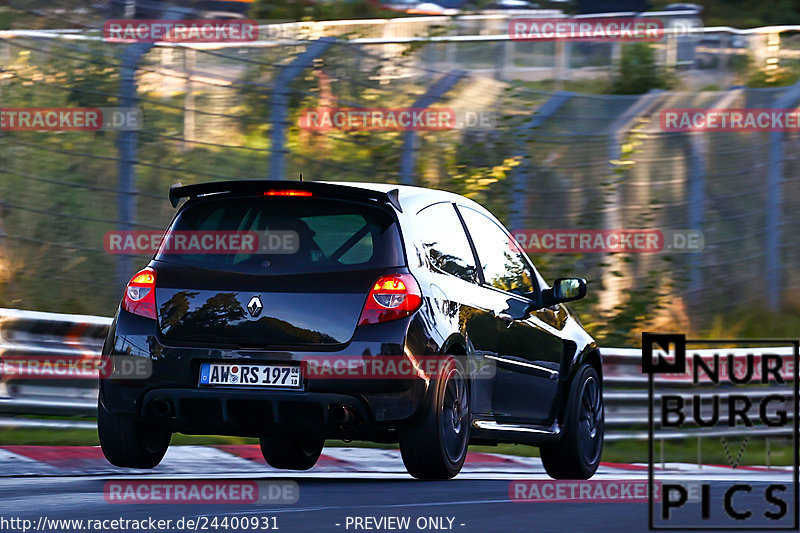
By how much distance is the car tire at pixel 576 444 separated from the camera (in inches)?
385

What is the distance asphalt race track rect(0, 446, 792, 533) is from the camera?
6797 mm

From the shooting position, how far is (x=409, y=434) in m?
8.05

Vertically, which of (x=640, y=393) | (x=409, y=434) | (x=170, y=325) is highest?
(x=170, y=325)

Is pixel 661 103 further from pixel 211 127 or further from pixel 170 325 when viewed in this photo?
pixel 170 325

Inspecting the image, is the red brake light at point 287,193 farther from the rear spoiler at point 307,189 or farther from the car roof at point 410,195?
the car roof at point 410,195

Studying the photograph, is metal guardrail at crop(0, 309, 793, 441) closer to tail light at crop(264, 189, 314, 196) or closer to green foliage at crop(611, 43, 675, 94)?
tail light at crop(264, 189, 314, 196)

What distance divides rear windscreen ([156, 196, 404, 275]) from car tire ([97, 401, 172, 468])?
863mm

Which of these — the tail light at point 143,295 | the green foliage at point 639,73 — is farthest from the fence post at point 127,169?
the tail light at point 143,295

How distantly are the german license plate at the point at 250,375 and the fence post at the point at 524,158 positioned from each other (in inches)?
349

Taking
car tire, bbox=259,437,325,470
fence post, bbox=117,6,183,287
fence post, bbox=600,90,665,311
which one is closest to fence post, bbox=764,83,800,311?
fence post, bbox=600,90,665,311

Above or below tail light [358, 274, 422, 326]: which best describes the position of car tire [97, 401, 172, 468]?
below

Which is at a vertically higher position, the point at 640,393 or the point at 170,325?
the point at 170,325

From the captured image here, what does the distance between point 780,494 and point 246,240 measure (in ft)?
10.2

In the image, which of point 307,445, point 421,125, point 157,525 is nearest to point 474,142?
point 421,125
